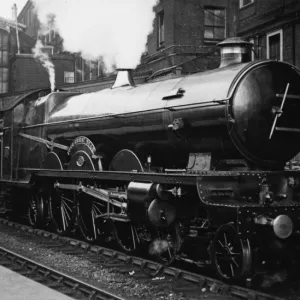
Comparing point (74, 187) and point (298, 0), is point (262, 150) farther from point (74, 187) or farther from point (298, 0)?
point (298, 0)

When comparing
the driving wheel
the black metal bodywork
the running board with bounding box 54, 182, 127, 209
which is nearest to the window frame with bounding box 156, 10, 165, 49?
the driving wheel

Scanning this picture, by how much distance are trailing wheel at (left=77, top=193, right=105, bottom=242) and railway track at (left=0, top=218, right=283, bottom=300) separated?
0.23 meters

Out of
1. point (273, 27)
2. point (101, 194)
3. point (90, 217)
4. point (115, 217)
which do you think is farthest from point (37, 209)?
point (273, 27)

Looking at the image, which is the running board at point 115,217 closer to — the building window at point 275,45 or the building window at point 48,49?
the building window at point 275,45

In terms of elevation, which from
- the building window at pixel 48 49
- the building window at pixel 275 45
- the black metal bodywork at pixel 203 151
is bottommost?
the black metal bodywork at pixel 203 151

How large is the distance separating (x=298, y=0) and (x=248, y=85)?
1096 cm

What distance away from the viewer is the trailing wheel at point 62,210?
10.9 meters

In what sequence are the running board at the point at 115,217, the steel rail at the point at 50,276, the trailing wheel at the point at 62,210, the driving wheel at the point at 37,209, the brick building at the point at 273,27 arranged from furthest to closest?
the brick building at the point at 273,27, the driving wheel at the point at 37,209, the trailing wheel at the point at 62,210, the running board at the point at 115,217, the steel rail at the point at 50,276

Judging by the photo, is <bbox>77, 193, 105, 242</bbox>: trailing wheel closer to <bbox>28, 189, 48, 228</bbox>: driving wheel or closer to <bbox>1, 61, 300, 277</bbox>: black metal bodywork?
<bbox>1, 61, 300, 277</bbox>: black metal bodywork

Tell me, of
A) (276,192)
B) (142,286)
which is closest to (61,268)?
(142,286)

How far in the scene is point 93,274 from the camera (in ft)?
25.7

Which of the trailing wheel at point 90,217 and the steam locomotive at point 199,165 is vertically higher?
the steam locomotive at point 199,165

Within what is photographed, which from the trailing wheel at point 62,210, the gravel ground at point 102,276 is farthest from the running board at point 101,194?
the gravel ground at point 102,276

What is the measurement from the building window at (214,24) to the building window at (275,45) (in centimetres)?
554
